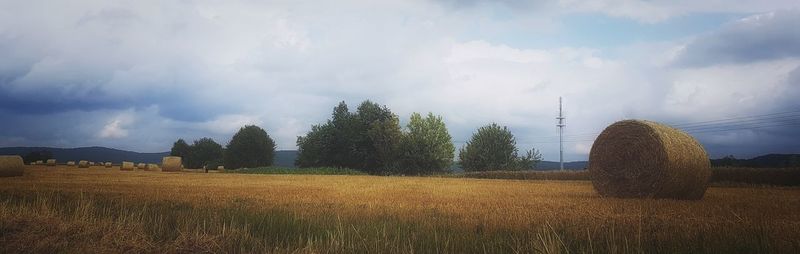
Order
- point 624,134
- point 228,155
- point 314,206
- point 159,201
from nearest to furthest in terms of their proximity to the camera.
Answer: point 314,206, point 159,201, point 624,134, point 228,155

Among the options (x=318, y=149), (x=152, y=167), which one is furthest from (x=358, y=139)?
(x=152, y=167)

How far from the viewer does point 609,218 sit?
842cm

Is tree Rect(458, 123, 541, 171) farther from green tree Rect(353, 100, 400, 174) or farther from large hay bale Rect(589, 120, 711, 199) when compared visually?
large hay bale Rect(589, 120, 711, 199)

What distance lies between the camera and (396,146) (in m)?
61.9

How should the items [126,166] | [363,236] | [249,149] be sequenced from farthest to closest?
[249,149] < [126,166] < [363,236]

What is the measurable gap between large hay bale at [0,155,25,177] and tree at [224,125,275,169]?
73.7 meters

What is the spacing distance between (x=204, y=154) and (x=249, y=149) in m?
27.6

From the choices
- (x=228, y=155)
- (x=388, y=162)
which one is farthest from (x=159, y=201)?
(x=228, y=155)

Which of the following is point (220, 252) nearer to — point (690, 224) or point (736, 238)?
point (736, 238)

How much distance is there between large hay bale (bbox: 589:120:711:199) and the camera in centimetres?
1577

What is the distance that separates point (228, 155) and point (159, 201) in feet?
305

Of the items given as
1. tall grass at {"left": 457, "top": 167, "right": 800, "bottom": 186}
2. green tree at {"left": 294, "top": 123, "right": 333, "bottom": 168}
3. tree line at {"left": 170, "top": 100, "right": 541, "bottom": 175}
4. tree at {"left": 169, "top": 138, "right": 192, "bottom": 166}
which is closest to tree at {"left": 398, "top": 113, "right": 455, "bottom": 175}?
tree line at {"left": 170, "top": 100, "right": 541, "bottom": 175}

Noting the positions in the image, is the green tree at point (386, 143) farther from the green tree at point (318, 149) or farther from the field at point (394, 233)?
the field at point (394, 233)

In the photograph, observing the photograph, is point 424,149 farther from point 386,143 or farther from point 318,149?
point 318,149
